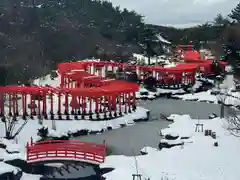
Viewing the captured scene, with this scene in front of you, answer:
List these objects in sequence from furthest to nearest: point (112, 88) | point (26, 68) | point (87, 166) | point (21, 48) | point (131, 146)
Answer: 1. point (21, 48)
2. point (26, 68)
3. point (112, 88)
4. point (131, 146)
5. point (87, 166)

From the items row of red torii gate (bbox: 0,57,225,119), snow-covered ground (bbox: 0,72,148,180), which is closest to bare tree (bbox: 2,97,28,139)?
snow-covered ground (bbox: 0,72,148,180)

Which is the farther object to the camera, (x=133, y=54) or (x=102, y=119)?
(x=133, y=54)

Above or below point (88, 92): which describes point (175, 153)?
below

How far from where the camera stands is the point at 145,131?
73.0 ft

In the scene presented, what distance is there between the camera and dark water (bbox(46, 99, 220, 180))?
60.3 feet

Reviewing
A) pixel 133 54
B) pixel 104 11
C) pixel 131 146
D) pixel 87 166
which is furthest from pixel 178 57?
pixel 87 166

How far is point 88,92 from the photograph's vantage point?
2280 cm

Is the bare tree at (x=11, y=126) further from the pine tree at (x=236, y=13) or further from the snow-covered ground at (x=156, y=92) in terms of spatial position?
the pine tree at (x=236, y=13)

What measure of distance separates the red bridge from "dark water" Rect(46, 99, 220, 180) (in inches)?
28.1

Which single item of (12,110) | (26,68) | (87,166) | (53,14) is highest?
(53,14)

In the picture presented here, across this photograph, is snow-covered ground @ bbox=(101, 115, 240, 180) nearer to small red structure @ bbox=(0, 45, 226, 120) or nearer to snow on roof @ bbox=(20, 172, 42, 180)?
snow on roof @ bbox=(20, 172, 42, 180)

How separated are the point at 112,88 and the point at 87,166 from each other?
8.66m

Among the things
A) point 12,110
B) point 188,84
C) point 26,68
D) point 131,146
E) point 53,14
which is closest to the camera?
point 131,146

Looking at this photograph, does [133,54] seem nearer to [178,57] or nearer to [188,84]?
[178,57]
